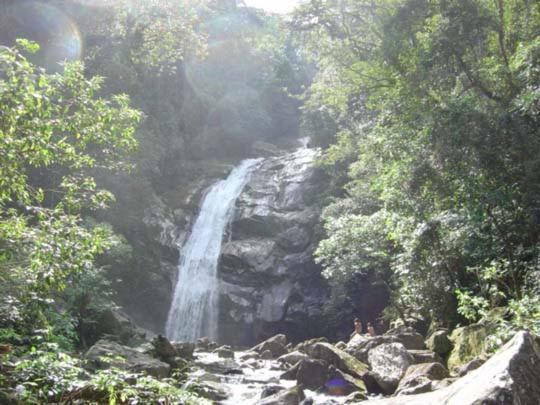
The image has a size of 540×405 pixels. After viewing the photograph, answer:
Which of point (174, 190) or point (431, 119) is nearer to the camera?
point (431, 119)

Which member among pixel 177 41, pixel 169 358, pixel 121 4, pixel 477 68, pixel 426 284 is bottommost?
pixel 169 358

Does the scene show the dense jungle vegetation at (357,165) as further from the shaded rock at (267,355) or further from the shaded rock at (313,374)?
the shaded rock at (267,355)

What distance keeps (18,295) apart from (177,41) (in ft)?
31.7

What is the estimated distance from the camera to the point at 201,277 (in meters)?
25.8

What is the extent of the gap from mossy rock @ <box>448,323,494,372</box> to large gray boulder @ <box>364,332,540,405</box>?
5.20 meters

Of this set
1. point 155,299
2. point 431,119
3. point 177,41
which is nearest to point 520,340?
point 431,119

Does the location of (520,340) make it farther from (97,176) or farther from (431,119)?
(97,176)

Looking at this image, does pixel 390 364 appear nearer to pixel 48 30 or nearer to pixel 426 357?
pixel 426 357

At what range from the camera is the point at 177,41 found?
1265cm

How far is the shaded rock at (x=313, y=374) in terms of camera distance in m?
10.5

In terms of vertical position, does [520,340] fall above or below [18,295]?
below

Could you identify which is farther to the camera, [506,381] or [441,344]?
[441,344]

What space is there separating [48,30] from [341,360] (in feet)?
73.0

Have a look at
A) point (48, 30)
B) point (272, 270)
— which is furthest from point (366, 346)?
point (48, 30)
